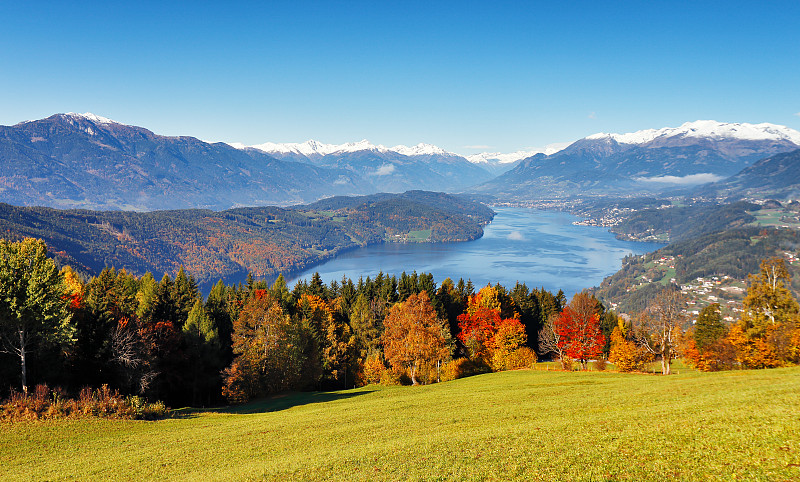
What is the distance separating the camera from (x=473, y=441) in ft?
55.2

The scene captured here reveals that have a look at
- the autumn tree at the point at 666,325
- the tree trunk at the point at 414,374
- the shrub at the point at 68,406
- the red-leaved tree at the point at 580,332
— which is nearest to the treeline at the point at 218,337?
the tree trunk at the point at 414,374

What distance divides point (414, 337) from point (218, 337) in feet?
78.8

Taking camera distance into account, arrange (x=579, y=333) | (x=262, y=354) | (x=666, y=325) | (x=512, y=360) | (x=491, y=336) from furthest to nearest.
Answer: (x=491, y=336) < (x=579, y=333) < (x=512, y=360) < (x=666, y=325) < (x=262, y=354)

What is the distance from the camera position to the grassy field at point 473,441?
42.0 ft

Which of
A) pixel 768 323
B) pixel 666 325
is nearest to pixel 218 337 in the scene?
pixel 666 325

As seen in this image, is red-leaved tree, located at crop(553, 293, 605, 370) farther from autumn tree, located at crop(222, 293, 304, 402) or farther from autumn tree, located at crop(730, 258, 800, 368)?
autumn tree, located at crop(222, 293, 304, 402)

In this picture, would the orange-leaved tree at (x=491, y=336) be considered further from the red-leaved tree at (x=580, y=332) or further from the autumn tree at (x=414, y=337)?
the autumn tree at (x=414, y=337)

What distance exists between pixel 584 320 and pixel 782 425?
125 feet

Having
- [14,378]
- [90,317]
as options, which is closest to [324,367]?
[90,317]

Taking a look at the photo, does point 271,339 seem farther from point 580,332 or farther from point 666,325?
point 666,325

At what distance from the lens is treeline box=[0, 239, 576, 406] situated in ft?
91.2

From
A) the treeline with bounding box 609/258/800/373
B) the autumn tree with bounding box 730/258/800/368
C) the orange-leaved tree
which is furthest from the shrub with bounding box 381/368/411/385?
the autumn tree with bounding box 730/258/800/368

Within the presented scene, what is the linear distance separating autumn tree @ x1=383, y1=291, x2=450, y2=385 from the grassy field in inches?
570

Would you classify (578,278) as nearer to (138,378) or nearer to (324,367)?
(324,367)
